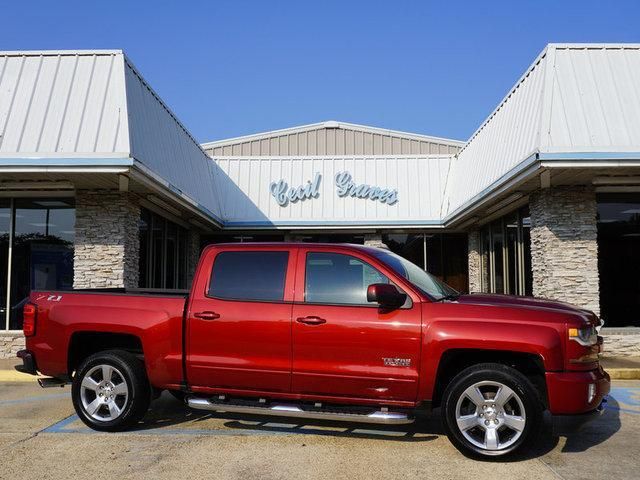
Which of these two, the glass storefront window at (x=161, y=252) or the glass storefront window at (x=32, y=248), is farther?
the glass storefront window at (x=161, y=252)

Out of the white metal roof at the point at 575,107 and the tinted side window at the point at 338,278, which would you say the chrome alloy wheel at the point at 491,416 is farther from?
the white metal roof at the point at 575,107

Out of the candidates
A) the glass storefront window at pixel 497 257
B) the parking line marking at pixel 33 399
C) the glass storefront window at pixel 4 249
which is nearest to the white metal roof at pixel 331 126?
the glass storefront window at pixel 497 257

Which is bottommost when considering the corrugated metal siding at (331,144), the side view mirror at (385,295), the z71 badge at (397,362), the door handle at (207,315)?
the z71 badge at (397,362)

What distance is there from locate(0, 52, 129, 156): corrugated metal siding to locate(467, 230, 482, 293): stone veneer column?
10.8 m

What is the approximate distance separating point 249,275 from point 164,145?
7.50 metres

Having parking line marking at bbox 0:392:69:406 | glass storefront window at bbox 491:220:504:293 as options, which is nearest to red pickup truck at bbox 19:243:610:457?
parking line marking at bbox 0:392:69:406

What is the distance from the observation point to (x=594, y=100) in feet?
33.4

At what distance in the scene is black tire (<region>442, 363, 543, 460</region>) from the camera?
16.0 ft

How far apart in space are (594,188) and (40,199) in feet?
35.4

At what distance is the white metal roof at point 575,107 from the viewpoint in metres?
9.64

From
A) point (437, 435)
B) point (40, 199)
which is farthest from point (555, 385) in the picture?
point (40, 199)

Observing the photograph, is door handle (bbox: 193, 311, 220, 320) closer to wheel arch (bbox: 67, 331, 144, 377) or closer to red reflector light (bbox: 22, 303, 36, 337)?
wheel arch (bbox: 67, 331, 144, 377)

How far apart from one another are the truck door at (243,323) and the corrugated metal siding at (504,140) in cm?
611

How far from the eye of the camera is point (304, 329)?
5.39m
